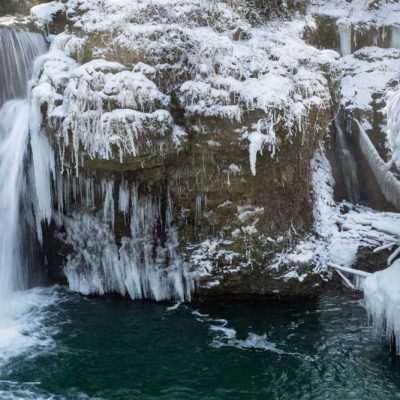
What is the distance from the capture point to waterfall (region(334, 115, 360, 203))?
38.2 ft

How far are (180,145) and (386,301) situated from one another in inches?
145

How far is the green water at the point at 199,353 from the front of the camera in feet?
19.6

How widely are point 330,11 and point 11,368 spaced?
12.0m

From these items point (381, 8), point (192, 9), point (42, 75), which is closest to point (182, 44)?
point (192, 9)

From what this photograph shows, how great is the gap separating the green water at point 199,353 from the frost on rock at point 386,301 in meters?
0.41

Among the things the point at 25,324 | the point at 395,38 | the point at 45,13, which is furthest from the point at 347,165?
the point at 25,324

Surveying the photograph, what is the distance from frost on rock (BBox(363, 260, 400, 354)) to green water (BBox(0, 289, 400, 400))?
413 millimetres

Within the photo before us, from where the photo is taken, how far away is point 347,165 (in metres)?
11.8

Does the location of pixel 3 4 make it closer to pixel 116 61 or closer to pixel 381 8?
pixel 116 61

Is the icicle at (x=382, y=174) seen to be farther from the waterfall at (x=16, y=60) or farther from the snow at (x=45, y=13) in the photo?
the waterfall at (x=16, y=60)

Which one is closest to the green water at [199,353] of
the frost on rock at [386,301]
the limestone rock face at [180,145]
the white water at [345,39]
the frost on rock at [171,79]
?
the frost on rock at [386,301]

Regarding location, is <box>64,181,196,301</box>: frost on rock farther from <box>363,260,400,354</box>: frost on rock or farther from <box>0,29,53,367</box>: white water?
<box>363,260,400,354</box>: frost on rock

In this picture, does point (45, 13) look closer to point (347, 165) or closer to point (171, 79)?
point (171, 79)

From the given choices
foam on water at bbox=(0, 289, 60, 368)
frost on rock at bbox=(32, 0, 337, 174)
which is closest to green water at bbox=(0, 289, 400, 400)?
foam on water at bbox=(0, 289, 60, 368)
